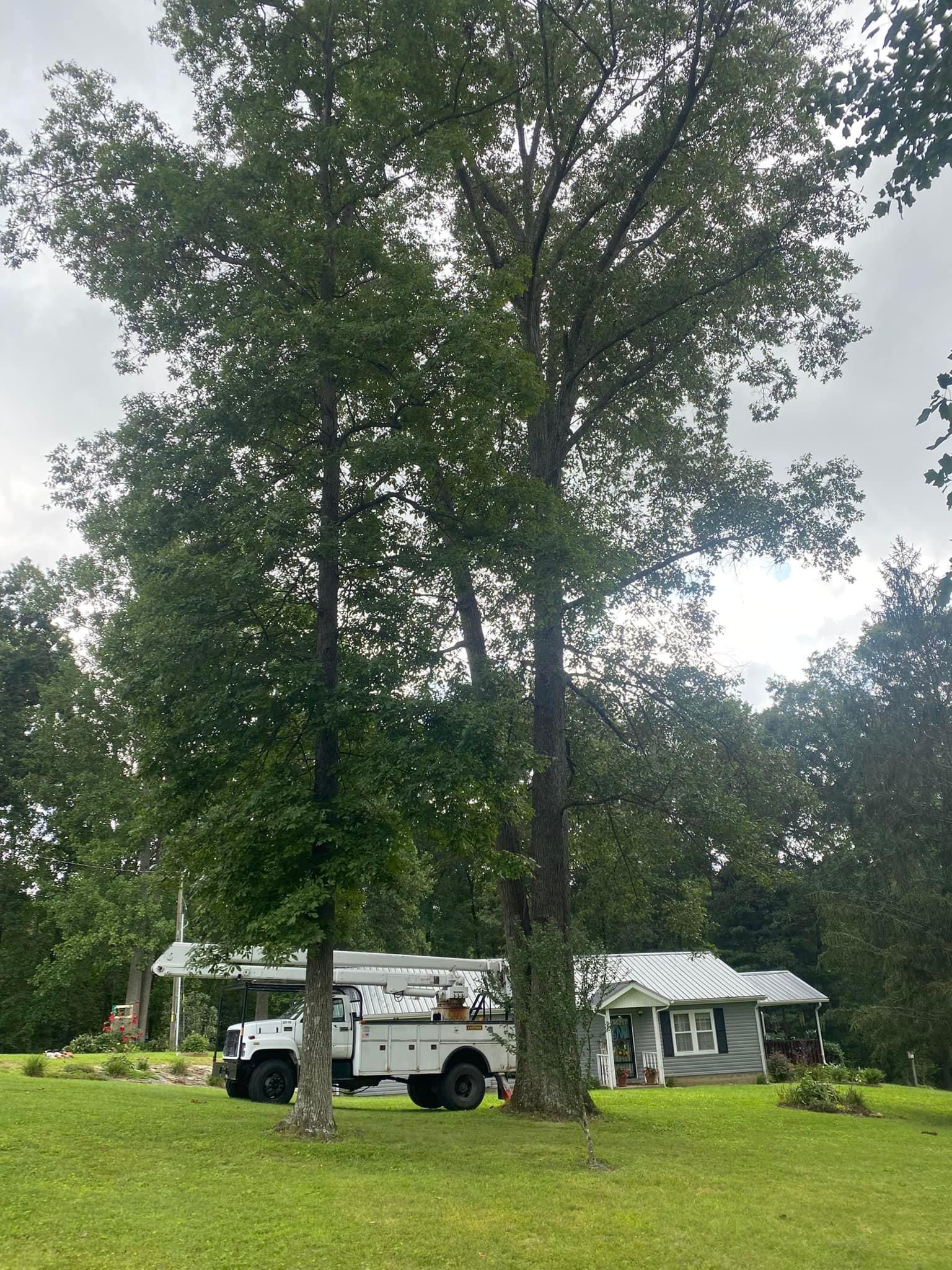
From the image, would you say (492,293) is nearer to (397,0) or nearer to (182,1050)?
(397,0)

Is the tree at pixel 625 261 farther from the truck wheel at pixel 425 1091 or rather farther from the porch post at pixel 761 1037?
the porch post at pixel 761 1037

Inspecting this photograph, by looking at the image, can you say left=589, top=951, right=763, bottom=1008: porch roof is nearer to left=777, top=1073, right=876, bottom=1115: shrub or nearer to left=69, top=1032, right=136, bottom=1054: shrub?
left=777, top=1073, right=876, bottom=1115: shrub

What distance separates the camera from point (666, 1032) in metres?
25.4

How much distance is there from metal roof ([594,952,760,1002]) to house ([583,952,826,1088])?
4cm

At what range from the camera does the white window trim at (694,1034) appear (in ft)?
82.9

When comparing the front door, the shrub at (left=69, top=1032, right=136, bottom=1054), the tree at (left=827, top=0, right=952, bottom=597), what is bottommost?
the front door

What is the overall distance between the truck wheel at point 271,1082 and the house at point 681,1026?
11522 mm

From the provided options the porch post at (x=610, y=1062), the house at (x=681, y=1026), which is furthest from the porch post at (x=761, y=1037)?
the porch post at (x=610, y=1062)

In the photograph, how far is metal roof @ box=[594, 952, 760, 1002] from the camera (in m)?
25.2

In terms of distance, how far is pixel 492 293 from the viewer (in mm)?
12930

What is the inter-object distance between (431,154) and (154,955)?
2917 centimetres

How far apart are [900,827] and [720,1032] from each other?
33.9 ft

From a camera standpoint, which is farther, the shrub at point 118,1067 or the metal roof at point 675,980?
the metal roof at point 675,980

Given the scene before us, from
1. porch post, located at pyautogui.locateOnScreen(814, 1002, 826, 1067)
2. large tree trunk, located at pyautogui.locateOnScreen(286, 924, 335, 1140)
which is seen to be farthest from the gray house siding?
large tree trunk, located at pyautogui.locateOnScreen(286, 924, 335, 1140)
